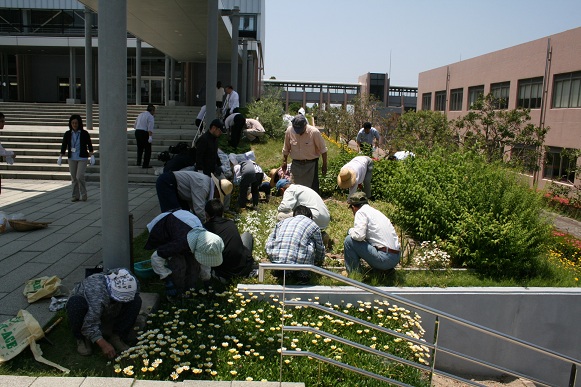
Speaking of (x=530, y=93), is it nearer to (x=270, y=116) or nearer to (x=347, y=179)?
(x=270, y=116)

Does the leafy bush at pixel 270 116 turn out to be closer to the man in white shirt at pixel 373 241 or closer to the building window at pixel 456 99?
the man in white shirt at pixel 373 241

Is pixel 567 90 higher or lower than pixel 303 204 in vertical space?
higher

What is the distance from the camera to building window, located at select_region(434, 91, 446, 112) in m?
43.6

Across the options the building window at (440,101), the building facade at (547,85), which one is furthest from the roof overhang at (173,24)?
the building window at (440,101)

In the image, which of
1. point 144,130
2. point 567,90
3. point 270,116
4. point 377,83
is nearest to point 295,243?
point 144,130

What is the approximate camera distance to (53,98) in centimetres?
3391

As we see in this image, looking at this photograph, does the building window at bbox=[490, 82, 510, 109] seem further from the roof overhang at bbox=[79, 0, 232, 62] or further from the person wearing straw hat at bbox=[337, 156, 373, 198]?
the person wearing straw hat at bbox=[337, 156, 373, 198]

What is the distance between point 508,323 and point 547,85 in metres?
23.7

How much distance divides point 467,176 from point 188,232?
4.96 metres

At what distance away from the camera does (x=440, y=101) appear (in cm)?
4450

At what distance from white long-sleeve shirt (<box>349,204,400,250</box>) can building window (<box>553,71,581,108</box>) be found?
21.8 m

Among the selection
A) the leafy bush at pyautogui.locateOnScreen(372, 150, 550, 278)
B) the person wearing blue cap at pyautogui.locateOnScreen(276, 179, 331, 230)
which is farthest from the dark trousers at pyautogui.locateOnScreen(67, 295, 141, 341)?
the leafy bush at pyautogui.locateOnScreen(372, 150, 550, 278)

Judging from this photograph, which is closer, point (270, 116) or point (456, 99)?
point (270, 116)

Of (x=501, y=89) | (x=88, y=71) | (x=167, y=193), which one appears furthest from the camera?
(x=501, y=89)
